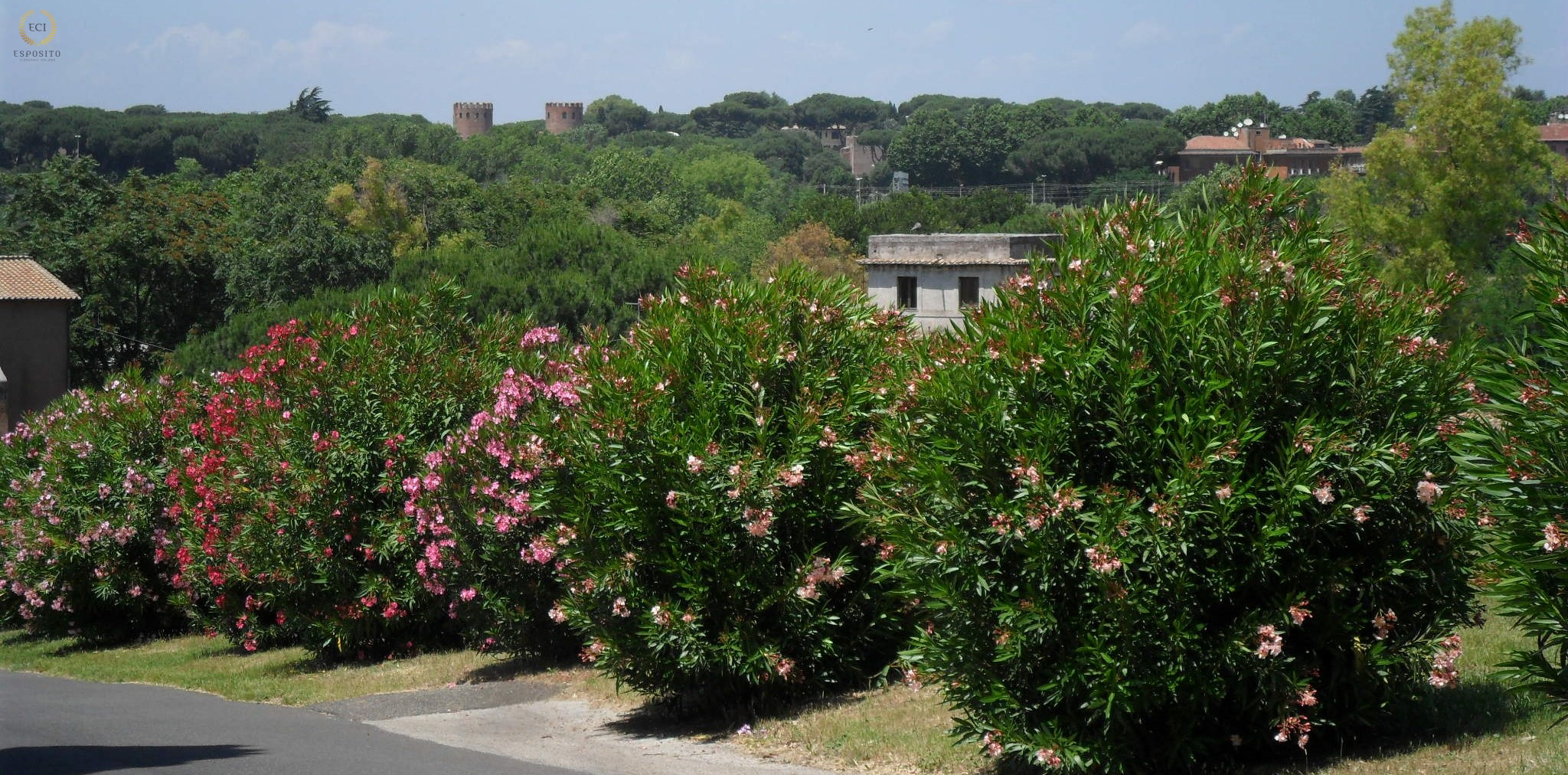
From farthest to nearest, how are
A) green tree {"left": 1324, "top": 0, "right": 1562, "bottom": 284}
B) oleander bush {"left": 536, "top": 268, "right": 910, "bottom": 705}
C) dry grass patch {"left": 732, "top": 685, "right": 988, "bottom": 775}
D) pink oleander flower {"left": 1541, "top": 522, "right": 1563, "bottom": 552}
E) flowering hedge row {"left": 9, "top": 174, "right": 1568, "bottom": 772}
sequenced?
1. green tree {"left": 1324, "top": 0, "right": 1562, "bottom": 284}
2. oleander bush {"left": 536, "top": 268, "right": 910, "bottom": 705}
3. dry grass patch {"left": 732, "top": 685, "right": 988, "bottom": 775}
4. flowering hedge row {"left": 9, "top": 174, "right": 1568, "bottom": 772}
5. pink oleander flower {"left": 1541, "top": 522, "right": 1563, "bottom": 552}

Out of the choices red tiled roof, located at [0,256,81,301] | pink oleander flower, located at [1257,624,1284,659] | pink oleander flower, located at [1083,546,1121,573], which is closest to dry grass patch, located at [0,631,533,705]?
pink oleander flower, located at [1083,546,1121,573]

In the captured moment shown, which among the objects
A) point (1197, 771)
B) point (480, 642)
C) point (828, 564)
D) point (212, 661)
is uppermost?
point (828, 564)

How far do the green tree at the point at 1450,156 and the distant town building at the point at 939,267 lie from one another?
10.9 m

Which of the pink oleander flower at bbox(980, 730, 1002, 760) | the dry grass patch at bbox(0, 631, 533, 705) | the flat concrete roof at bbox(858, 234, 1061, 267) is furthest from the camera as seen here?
the flat concrete roof at bbox(858, 234, 1061, 267)

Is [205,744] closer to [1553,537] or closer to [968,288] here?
[1553,537]

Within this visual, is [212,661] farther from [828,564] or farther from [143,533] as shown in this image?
[828,564]

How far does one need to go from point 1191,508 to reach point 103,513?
67.7ft

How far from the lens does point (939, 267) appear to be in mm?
45969

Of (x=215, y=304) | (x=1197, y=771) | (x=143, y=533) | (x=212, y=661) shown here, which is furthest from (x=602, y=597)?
(x=215, y=304)

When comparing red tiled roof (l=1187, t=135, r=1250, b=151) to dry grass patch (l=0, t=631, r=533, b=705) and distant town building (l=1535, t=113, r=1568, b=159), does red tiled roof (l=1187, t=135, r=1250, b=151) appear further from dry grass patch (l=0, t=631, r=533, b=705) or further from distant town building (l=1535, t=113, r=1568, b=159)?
dry grass patch (l=0, t=631, r=533, b=705)

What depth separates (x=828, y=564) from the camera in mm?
11594

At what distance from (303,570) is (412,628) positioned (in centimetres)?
160

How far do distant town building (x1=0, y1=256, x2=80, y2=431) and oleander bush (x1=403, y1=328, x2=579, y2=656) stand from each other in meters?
35.8

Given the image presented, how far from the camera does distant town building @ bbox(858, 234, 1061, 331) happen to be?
44562 millimetres
